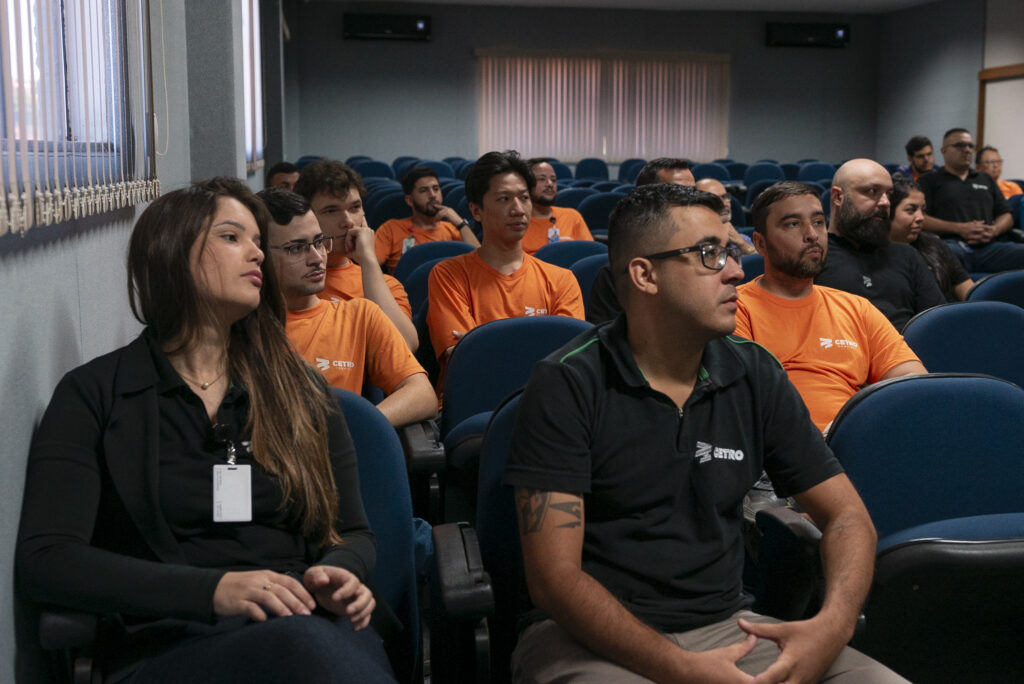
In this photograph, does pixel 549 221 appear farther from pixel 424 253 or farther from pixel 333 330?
pixel 333 330

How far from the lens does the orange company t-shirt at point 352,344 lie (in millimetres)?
2588

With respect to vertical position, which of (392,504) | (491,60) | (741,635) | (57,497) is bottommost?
(741,635)

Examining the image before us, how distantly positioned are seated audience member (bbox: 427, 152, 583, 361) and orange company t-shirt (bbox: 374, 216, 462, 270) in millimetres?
2164

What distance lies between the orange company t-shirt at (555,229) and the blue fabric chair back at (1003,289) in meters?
2.60

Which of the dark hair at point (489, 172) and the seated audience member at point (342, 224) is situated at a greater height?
the dark hair at point (489, 172)

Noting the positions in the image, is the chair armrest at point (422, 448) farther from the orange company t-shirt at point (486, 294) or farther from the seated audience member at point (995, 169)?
the seated audience member at point (995, 169)

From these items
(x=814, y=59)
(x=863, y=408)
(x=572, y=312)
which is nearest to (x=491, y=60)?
(x=814, y=59)

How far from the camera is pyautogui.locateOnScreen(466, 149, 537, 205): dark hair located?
141 inches

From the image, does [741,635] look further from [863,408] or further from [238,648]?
[238,648]

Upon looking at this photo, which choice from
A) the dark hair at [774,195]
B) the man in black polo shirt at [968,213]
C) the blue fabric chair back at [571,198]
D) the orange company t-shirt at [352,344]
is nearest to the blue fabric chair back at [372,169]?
the blue fabric chair back at [571,198]

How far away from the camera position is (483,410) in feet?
9.05

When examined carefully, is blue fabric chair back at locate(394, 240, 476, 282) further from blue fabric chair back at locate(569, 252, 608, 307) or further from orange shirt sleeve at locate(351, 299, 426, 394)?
orange shirt sleeve at locate(351, 299, 426, 394)

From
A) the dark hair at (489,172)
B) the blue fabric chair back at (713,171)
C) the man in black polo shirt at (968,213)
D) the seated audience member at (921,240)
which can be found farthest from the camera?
the blue fabric chair back at (713,171)

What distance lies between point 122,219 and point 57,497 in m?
1.27
